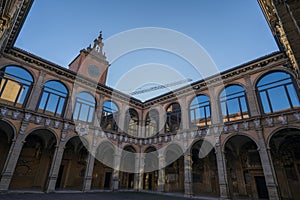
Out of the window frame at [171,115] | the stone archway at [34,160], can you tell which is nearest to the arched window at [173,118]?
the window frame at [171,115]

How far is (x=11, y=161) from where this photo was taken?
11.1 m

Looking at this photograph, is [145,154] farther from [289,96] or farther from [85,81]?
[289,96]

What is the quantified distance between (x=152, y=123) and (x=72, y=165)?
8.75 meters

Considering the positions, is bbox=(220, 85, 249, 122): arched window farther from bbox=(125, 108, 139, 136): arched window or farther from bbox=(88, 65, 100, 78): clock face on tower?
bbox=(88, 65, 100, 78): clock face on tower

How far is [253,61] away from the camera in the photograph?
13203mm

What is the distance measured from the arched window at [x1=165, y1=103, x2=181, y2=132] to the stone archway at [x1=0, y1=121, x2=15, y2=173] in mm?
12422

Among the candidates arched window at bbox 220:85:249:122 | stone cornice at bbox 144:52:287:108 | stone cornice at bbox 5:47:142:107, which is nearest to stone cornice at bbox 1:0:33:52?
stone cornice at bbox 5:47:142:107

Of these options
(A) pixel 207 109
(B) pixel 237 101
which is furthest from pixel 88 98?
(B) pixel 237 101

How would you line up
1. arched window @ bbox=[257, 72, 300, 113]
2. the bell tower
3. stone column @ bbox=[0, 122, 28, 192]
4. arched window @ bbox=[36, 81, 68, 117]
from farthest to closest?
the bell tower, arched window @ bbox=[36, 81, 68, 117], arched window @ bbox=[257, 72, 300, 113], stone column @ bbox=[0, 122, 28, 192]

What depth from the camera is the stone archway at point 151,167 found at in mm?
18000

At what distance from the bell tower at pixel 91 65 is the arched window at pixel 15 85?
30.2 ft

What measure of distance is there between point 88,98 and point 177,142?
899 cm

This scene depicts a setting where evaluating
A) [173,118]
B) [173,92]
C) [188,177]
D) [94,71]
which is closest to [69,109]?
[173,118]

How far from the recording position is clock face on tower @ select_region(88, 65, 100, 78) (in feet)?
77.9
